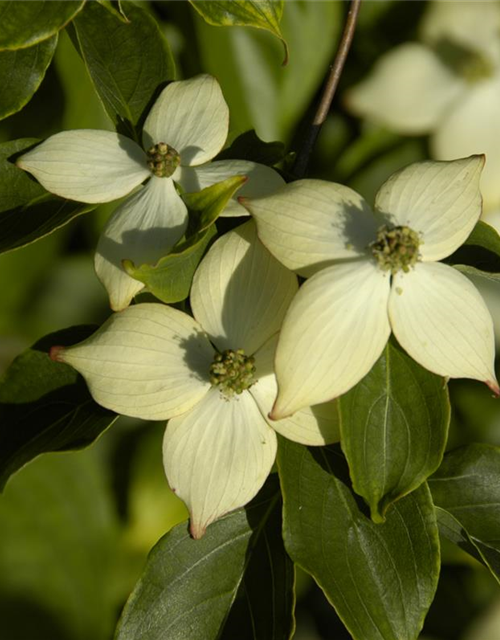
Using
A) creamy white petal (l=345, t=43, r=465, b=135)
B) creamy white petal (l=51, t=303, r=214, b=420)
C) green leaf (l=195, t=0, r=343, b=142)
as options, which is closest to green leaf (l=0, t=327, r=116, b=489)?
creamy white petal (l=51, t=303, r=214, b=420)

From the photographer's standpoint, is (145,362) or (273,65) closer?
(145,362)

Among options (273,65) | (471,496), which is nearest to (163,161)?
(471,496)

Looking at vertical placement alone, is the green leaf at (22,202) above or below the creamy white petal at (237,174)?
below

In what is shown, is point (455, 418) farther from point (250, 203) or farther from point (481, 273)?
point (250, 203)

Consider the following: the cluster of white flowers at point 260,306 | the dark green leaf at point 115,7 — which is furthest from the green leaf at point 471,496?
the dark green leaf at point 115,7

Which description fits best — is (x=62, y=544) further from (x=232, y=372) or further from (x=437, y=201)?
(x=437, y=201)

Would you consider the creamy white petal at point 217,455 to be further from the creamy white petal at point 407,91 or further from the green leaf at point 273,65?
the creamy white petal at point 407,91

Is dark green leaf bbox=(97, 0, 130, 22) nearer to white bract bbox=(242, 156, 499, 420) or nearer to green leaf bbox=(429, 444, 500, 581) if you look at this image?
white bract bbox=(242, 156, 499, 420)
